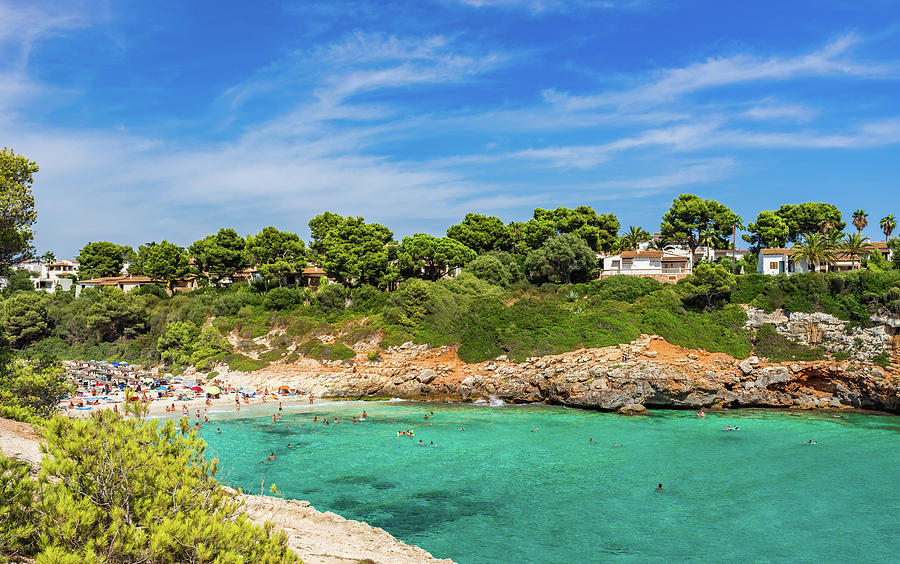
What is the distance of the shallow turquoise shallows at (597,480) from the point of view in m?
20.7

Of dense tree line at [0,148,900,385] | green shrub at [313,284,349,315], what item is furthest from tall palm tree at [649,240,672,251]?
green shrub at [313,284,349,315]

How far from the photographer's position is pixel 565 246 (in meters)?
67.9

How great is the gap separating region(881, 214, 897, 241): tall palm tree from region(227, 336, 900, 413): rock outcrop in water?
40984 mm

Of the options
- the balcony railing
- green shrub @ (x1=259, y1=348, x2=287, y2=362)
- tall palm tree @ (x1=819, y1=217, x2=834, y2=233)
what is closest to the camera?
green shrub @ (x1=259, y1=348, x2=287, y2=362)

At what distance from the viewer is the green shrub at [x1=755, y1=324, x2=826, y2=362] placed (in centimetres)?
4756

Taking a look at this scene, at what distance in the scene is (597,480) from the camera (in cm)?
2755

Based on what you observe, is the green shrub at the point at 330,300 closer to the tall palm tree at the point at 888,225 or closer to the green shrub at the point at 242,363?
the green shrub at the point at 242,363

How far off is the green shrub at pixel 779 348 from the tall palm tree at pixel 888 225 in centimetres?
3856

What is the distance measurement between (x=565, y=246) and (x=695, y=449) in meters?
37.8

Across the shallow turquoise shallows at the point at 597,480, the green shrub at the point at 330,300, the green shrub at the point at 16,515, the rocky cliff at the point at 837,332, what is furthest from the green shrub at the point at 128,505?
the green shrub at the point at 330,300

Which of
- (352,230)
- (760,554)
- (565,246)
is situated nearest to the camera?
(760,554)

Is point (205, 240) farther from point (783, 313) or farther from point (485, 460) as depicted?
point (783, 313)

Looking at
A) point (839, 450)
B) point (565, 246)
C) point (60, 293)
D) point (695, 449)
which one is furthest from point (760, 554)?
point (60, 293)

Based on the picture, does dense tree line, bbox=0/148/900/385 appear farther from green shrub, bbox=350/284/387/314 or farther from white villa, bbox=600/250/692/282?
white villa, bbox=600/250/692/282
